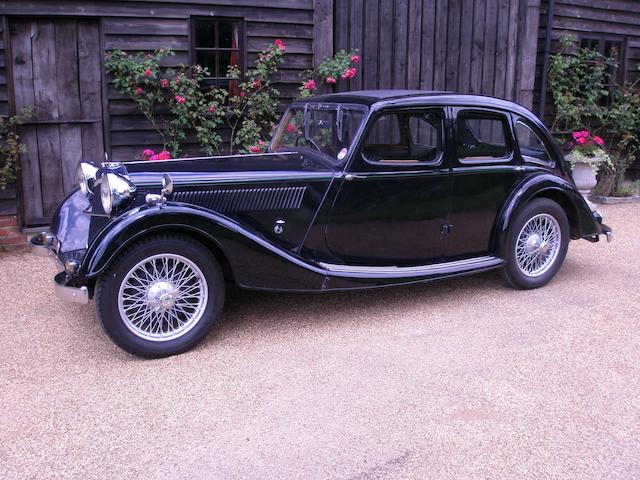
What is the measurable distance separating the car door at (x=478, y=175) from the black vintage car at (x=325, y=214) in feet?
0.04

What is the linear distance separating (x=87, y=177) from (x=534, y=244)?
3.55 m

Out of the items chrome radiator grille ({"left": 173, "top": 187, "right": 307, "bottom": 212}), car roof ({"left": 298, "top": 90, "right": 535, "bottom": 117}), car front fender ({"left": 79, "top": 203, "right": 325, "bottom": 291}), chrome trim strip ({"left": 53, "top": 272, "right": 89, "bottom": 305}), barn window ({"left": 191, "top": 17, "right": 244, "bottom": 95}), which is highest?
barn window ({"left": 191, "top": 17, "right": 244, "bottom": 95})

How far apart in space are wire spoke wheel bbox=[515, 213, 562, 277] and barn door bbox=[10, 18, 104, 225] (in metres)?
4.59

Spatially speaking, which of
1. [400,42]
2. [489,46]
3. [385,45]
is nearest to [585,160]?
[489,46]

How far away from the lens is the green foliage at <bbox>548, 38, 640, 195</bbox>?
30.2 feet

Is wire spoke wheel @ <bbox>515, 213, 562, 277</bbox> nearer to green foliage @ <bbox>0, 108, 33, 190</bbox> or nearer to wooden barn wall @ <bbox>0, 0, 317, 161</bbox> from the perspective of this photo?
wooden barn wall @ <bbox>0, 0, 317, 161</bbox>

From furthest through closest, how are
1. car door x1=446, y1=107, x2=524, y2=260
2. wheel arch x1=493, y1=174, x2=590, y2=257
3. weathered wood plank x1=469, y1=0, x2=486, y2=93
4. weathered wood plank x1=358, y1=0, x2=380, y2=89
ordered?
weathered wood plank x1=469, y1=0, x2=486, y2=93
weathered wood plank x1=358, y1=0, x2=380, y2=89
wheel arch x1=493, y1=174, x2=590, y2=257
car door x1=446, y1=107, x2=524, y2=260

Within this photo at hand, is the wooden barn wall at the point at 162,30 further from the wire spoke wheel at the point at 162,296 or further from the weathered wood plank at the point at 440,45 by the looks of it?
the wire spoke wheel at the point at 162,296

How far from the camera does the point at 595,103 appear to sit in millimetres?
9656

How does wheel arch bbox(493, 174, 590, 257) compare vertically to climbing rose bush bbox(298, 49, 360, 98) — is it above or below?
below

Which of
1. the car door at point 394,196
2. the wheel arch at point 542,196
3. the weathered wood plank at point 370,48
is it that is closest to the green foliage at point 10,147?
the car door at point 394,196

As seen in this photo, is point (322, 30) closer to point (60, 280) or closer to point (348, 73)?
point (348, 73)

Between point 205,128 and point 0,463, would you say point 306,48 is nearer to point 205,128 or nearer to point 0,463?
point 205,128

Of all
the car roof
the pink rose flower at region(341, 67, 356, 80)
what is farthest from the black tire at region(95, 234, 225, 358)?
the pink rose flower at region(341, 67, 356, 80)
